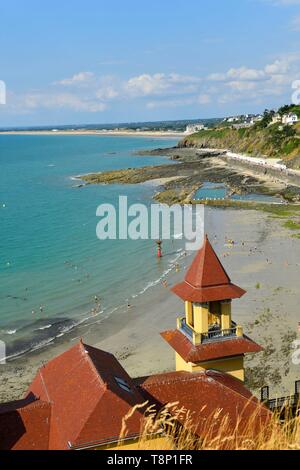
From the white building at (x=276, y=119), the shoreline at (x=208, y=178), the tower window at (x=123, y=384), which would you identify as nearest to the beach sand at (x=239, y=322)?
the tower window at (x=123, y=384)

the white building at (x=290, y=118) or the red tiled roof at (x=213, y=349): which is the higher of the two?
the white building at (x=290, y=118)

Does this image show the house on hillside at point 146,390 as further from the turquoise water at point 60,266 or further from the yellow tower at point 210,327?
the turquoise water at point 60,266

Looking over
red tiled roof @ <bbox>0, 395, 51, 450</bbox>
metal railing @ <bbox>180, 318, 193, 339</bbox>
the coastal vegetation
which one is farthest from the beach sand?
the coastal vegetation

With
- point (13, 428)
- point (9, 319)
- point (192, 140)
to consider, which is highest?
point (192, 140)

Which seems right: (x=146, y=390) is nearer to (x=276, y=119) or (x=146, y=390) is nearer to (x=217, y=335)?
(x=217, y=335)
